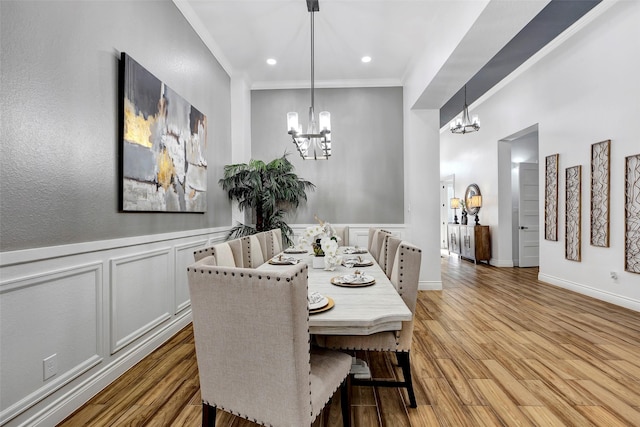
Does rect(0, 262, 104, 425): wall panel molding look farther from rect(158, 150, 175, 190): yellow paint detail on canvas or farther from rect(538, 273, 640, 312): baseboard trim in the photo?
rect(538, 273, 640, 312): baseboard trim

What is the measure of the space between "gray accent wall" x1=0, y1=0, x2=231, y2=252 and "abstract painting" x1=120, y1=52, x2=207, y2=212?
7 cm

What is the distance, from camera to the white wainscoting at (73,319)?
1.35m

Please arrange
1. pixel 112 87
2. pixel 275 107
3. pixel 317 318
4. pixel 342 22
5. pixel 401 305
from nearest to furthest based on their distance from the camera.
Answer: pixel 317 318, pixel 401 305, pixel 112 87, pixel 342 22, pixel 275 107

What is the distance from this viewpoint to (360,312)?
124cm

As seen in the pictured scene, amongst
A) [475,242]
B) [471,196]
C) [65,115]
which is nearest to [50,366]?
[65,115]

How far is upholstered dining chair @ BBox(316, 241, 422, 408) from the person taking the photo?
1.60m

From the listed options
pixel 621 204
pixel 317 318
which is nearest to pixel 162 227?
pixel 317 318

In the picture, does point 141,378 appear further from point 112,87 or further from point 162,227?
point 112,87

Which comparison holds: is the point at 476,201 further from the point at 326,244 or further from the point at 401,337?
the point at 401,337

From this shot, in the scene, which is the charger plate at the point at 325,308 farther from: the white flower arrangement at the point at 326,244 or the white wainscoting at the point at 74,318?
the white wainscoting at the point at 74,318

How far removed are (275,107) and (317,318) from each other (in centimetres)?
421

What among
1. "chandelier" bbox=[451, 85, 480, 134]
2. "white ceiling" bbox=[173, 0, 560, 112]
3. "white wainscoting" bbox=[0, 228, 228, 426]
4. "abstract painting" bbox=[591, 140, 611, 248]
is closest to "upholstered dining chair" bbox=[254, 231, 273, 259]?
"white wainscoting" bbox=[0, 228, 228, 426]

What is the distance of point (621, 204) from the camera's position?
327 centimetres

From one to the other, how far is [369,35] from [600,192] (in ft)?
10.8
